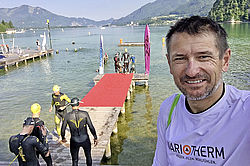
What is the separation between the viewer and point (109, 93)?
11.6 metres

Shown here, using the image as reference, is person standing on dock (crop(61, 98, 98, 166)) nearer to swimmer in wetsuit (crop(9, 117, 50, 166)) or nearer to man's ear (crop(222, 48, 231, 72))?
swimmer in wetsuit (crop(9, 117, 50, 166))

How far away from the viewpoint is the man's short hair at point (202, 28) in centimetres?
137

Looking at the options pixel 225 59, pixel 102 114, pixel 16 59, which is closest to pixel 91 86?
pixel 102 114

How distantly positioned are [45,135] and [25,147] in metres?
0.93

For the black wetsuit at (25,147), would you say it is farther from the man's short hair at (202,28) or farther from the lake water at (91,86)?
the man's short hair at (202,28)

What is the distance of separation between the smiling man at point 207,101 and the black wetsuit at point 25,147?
12.6 feet

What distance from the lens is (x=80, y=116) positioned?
557 cm

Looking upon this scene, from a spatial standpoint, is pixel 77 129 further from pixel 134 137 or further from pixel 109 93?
pixel 109 93

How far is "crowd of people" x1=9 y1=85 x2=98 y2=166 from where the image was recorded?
170 inches

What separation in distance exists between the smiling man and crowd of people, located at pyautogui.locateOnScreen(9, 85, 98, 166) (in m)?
3.91

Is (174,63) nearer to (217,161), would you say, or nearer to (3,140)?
(217,161)

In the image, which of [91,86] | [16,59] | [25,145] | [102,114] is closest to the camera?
[25,145]

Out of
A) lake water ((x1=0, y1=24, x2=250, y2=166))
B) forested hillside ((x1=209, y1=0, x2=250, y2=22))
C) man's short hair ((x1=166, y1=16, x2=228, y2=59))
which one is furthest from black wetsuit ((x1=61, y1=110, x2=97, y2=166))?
forested hillside ((x1=209, y1=0, x2=250, y2=22))

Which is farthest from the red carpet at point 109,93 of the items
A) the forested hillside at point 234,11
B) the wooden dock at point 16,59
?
the forested hillside at point 234,11
